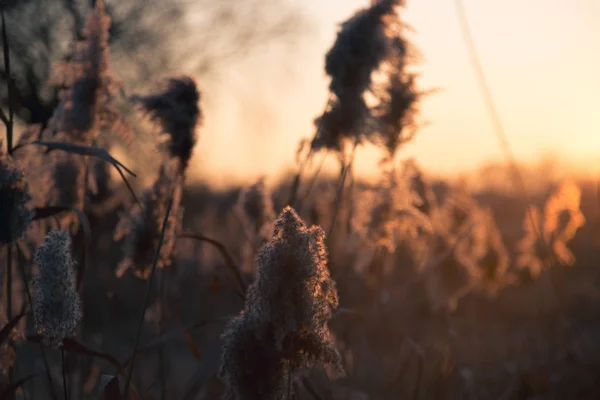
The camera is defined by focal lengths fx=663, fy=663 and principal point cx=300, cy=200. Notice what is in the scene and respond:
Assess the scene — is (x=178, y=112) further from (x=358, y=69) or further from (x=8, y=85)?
(x=358, y=69)

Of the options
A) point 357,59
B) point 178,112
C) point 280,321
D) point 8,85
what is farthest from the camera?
point 357,59

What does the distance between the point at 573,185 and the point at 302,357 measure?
4040 mm

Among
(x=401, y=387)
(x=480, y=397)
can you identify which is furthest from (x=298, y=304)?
(x=480, y=397)

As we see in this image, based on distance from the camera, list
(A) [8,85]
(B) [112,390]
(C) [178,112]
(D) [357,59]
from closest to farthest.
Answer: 1. (B) [112,390]
2. (A) [8,85]
3. (C) [178,112]
4. (D) [357,59]

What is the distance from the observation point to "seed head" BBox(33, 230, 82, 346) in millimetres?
1230

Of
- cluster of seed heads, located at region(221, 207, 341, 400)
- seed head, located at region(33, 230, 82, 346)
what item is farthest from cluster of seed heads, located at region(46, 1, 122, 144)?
cluster of seed heads, located at region(221, 207, 341, 400)

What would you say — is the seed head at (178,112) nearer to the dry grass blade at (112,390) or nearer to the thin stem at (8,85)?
the thin stem at (8,85)

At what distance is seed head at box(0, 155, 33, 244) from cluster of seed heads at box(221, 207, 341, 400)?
59 cm

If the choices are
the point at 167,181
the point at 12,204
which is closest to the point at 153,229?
the point at 167,181

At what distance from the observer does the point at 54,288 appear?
4.05 ft

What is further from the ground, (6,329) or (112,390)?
(6,329)

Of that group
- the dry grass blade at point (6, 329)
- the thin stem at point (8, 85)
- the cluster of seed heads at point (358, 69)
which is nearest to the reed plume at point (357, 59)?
the cluster of seed heads at point (358, 69)

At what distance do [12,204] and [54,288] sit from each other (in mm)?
329

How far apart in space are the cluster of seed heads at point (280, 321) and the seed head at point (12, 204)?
0.59 metres
